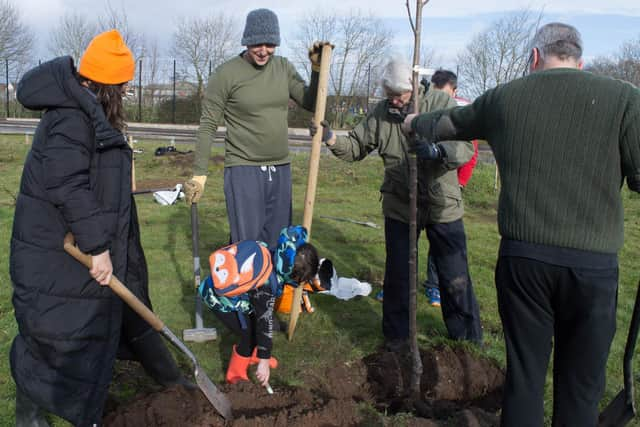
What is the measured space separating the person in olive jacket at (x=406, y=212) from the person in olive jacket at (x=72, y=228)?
1739 mm

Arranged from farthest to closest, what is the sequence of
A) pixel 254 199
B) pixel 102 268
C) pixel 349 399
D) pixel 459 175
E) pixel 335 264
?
pixel 335 264
pixel 459 175
pixel 254 199
pixel 349 399
pixel 102 268

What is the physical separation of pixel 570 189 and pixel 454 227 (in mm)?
1846

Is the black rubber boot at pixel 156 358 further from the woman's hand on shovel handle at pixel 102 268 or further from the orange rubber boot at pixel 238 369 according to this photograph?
the woman's hand on shovel handle at pixel 102 268

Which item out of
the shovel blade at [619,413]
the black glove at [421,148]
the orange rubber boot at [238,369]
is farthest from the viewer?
the orange rubber boot at [238,369]

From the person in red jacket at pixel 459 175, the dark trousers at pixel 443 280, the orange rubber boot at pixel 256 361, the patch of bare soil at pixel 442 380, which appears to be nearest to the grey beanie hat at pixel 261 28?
the dark trousers at pixel 443 280

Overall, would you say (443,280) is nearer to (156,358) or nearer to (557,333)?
(557,333)

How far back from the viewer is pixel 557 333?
2516 millimetres

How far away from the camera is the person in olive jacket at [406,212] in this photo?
3965 millimetres

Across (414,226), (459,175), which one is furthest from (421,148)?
(459,175)

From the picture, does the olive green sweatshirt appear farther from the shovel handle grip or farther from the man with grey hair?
the man with grey hair

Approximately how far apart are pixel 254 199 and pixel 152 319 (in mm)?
1580

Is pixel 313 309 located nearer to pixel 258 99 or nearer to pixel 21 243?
pixel 258 99

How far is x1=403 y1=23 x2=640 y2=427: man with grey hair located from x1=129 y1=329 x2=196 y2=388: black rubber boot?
185 cm

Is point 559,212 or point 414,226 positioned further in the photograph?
point 414,226
